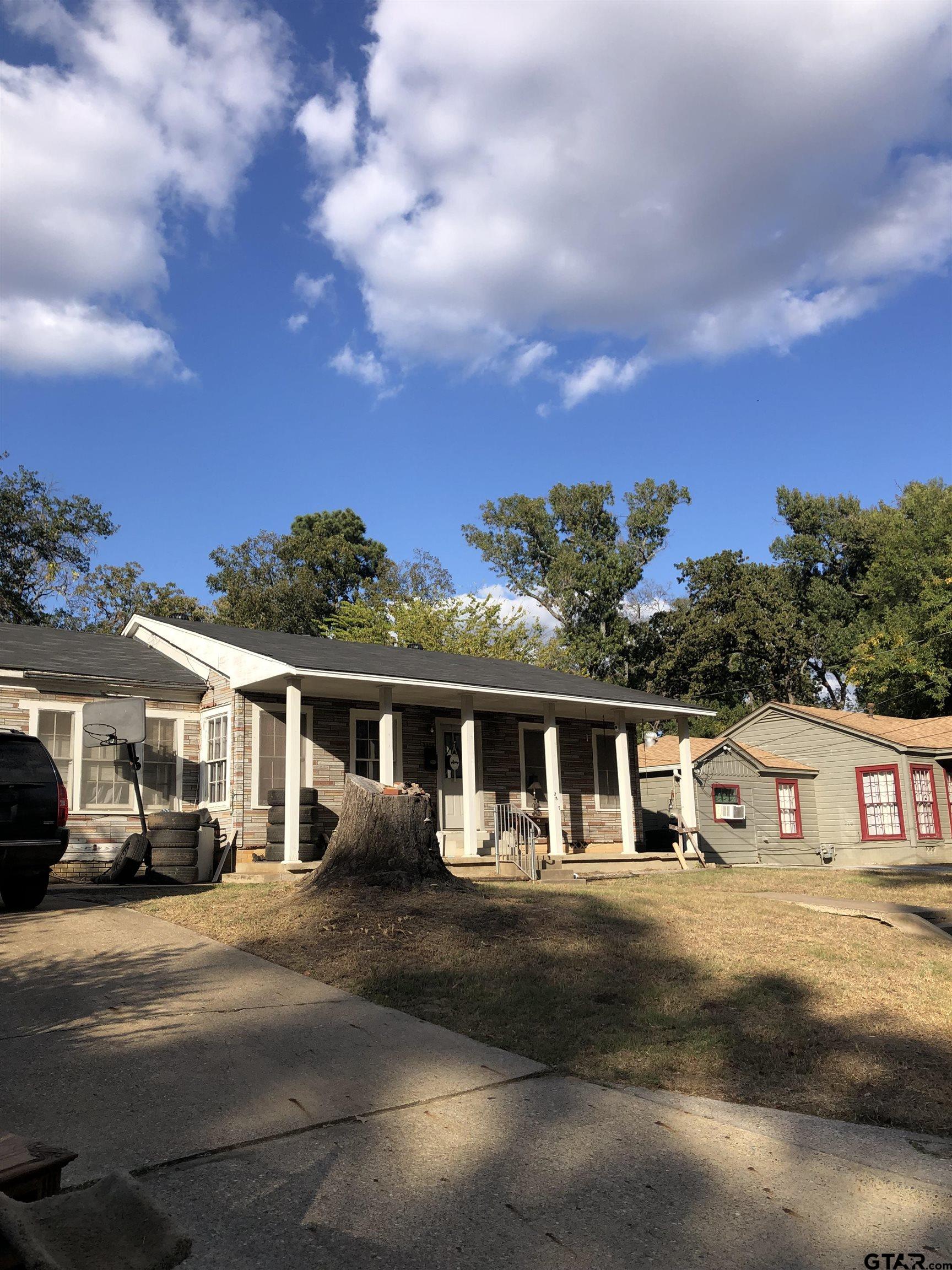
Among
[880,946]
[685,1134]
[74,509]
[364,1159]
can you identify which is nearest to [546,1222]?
[364,1159]

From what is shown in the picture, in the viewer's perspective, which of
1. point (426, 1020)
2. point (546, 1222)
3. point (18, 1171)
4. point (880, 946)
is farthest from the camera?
point (880, 946)

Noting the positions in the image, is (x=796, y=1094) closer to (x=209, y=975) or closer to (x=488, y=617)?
(x=209, y=975)

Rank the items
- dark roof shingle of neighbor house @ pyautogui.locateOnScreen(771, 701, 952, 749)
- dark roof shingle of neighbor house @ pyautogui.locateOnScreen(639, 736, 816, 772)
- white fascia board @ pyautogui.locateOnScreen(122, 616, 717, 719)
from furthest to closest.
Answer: dark roof shingle of neighbor house @ pyautogui.locateOnScreen(639, 736, 816, 772), dark roof shingle of neighbor house @ pyautogui.locateOnScreen(771, 701, 952, 749), white fascia board @ pyautogui.locateOnScreen(122, 616, 717, 719)

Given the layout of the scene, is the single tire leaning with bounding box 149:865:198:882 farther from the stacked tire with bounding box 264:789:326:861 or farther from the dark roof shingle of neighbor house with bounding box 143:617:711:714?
the dark roof shingle of neighbor house with bounding box 143:617:711:714

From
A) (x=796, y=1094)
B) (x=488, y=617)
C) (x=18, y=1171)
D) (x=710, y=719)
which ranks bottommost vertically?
(x=796, y=1094)

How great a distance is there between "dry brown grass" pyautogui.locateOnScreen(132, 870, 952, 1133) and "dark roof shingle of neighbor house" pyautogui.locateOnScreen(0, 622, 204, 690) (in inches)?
244

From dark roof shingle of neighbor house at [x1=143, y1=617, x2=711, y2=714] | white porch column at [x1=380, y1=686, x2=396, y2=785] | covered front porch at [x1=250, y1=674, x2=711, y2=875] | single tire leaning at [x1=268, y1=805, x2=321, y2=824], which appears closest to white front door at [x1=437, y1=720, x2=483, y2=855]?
covered front porch at [x1=250, y1=674, x2=711, y2=875]

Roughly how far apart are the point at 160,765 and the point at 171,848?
2.80 m

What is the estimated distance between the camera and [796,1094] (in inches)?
193

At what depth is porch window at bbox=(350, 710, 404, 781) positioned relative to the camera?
17406 millimetres

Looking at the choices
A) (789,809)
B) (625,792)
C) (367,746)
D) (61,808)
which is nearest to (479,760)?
(367,746)

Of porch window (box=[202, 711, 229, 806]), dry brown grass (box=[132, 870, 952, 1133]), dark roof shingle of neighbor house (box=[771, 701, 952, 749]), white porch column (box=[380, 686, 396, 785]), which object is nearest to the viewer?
dry brown grass (box=[132, 870, 952, 1133])

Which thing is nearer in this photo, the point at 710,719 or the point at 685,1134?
the point at 685,1134

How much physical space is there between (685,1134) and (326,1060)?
1.91 metres
